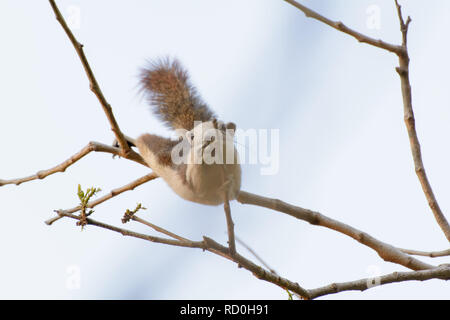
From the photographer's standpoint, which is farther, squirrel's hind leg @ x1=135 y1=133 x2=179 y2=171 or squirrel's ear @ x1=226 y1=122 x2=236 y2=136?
squirrel's hind leg @ x1=135 y1=133 x2=179 y2=171

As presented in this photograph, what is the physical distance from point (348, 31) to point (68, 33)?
1.83 ft

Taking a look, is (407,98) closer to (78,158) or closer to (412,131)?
(412,131)

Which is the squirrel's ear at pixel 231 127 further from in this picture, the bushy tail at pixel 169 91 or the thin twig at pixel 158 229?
the bushy tail at pixel 169 91

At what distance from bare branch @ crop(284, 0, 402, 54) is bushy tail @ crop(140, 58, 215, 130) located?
0.39 metres

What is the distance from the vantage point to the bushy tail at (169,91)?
1.22 m

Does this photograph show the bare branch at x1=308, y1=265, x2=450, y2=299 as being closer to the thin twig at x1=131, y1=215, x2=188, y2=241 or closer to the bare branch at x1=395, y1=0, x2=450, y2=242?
the bare branch at x1=395, y1=0, x2=450, y2=242

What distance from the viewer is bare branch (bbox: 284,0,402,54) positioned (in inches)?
32.7

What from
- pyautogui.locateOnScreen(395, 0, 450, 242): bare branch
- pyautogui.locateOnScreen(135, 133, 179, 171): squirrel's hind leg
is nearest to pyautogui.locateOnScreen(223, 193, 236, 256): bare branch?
pyautogui.locateOnScreen(135, 133, 179, 171): squirrel's hind leg

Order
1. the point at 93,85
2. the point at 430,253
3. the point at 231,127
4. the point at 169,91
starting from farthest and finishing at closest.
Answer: the point at 430,253
the point at 169,91
the point at 93,85
the point at 231,127

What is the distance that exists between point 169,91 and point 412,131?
0.61 metres

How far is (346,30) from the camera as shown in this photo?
1.00 metres

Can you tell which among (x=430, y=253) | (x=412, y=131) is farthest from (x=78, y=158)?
(x=430, y=253)

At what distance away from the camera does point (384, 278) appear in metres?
1.03
